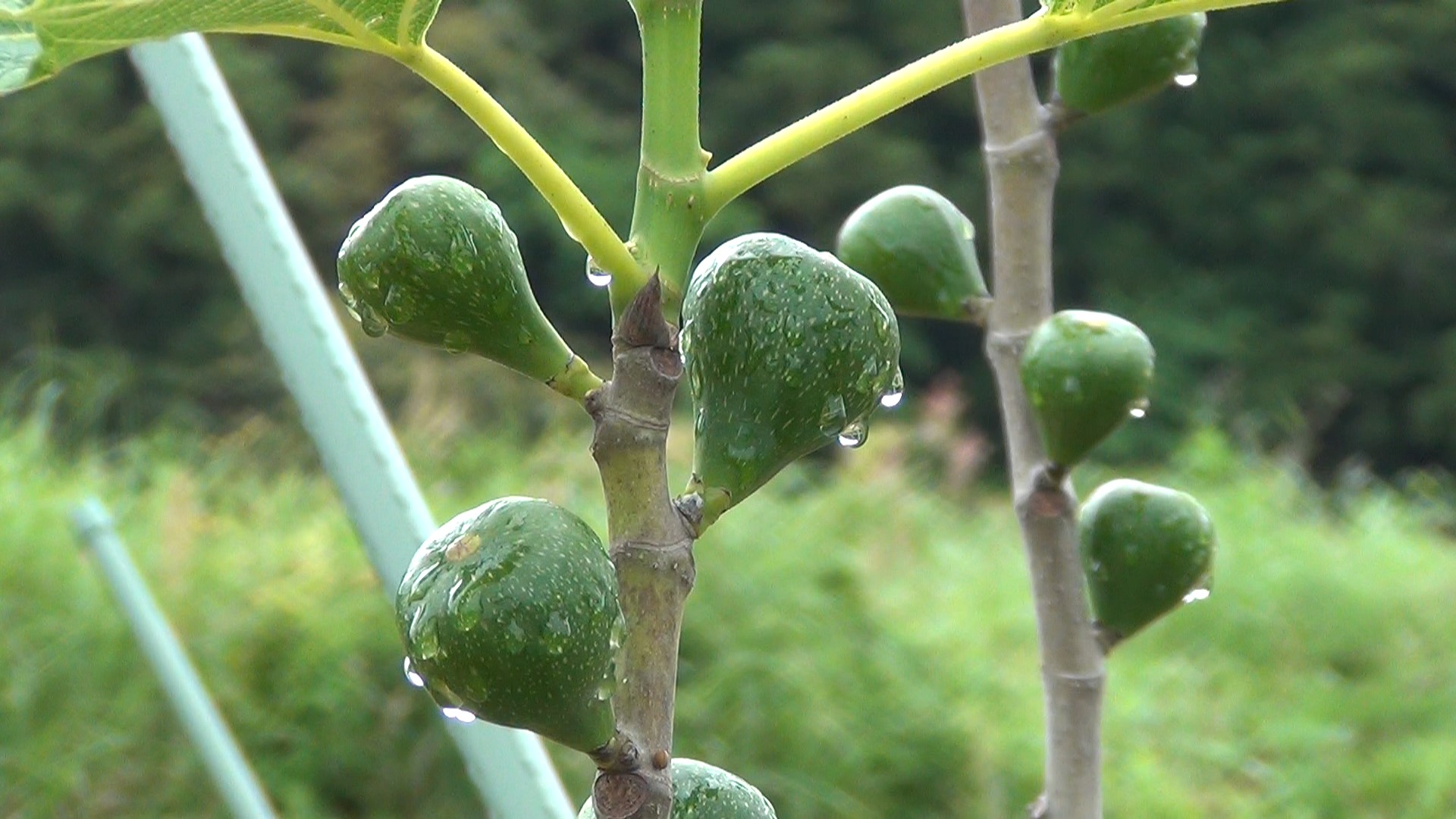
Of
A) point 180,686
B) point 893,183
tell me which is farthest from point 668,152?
point 893,183

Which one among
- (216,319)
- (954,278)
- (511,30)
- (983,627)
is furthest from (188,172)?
(511,30)

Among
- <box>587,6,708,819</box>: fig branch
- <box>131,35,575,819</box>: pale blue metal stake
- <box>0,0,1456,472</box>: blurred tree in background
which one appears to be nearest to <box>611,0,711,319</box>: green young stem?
<box>587,6,708,819</box>: fig branch

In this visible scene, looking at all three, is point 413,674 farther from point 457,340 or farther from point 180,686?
point 180,686

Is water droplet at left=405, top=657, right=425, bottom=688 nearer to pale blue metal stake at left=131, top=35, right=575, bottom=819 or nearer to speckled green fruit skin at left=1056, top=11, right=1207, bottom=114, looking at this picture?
pale blue metal stake at left=131, top=35, right=575, bottom=819

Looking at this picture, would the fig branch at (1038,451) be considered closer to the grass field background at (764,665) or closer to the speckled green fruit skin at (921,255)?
the speckled green fruit skin at (921,255)

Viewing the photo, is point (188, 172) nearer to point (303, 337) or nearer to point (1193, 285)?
point (303, 337)
